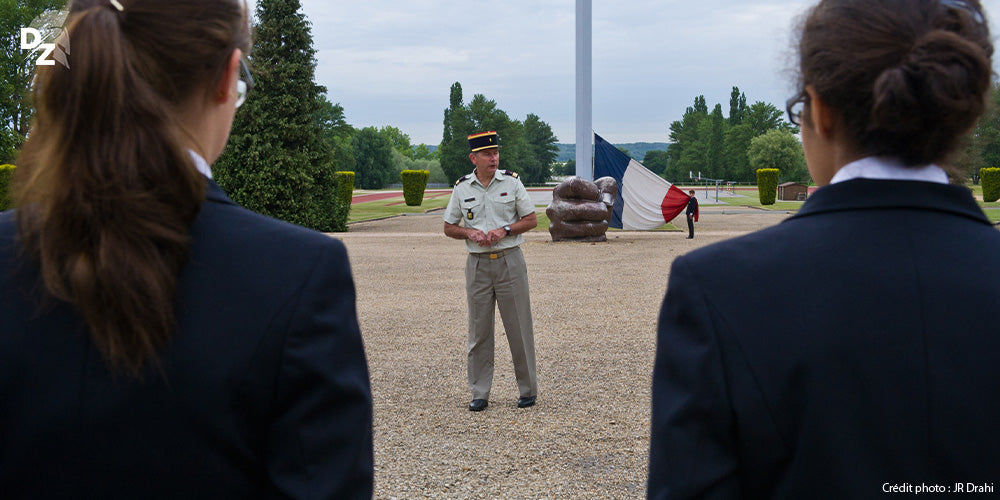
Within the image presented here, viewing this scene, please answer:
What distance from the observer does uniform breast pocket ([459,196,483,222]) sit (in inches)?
246

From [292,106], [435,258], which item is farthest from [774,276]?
[292,106]

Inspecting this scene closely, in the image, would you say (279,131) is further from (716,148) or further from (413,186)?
(716,148)

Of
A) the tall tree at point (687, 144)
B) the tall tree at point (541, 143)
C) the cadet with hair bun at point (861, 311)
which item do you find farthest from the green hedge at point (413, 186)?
the tall tree at point (541, 143)

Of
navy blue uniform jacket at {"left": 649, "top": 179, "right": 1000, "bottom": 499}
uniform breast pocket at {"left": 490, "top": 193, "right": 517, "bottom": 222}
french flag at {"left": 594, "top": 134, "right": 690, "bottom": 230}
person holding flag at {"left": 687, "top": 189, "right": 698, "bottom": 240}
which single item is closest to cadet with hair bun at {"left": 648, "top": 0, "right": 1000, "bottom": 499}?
navy blue uniform jacket at {"left": 649, "top": 179, "right": 1000, "bottom": 499}

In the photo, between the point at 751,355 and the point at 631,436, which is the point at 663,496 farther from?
the point at 631,436

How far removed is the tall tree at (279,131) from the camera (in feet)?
77.0

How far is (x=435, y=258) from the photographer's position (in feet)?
54.6

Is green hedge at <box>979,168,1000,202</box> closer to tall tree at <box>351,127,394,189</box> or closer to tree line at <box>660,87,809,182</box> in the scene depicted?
tree line at <box>660,87,809,182</box>

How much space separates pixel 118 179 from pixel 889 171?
122cm

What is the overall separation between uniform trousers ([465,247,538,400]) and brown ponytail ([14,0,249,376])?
481 cm

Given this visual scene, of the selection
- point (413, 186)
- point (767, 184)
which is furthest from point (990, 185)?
point (413, 186)

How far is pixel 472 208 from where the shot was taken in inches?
246

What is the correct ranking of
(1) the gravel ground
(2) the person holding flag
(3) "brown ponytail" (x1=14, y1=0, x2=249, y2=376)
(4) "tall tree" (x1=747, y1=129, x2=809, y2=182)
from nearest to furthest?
(3) "brown ponytail" (x1=14, y1=0, x2=249, y2=376), (1) the gravel ground, (2) the person holding flag, (4) "tall tree" (x1=747, y1=129, x2=809, y2=182)

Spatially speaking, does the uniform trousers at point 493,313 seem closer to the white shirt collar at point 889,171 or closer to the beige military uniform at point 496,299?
the beige military uniform at point 496,299
